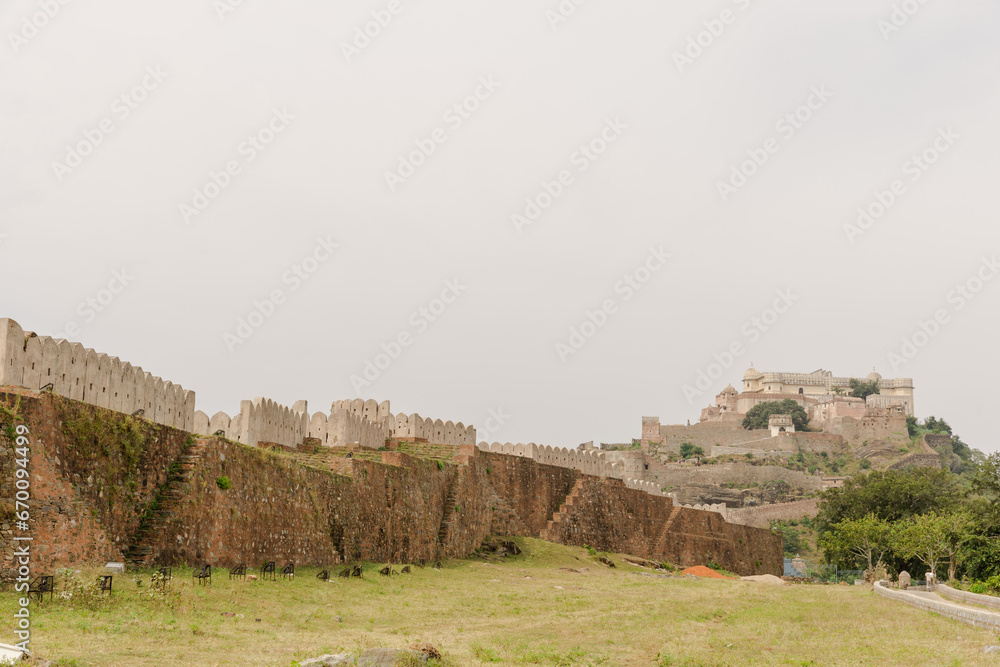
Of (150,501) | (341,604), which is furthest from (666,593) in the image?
(150,501)

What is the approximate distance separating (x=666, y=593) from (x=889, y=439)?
108 m

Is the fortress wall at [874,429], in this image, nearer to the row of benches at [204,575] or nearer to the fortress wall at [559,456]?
the fortress wall at [559,456]

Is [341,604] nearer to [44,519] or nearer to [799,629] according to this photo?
[44,519]

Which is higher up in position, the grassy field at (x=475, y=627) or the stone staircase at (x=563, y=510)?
the stone staircase at (x=563, y=510)

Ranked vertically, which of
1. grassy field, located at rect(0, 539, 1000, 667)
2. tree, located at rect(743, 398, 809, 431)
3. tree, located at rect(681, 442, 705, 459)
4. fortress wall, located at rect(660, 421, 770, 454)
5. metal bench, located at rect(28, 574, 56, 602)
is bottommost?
grassy field, located at rect(0, 539, 1000, 667)

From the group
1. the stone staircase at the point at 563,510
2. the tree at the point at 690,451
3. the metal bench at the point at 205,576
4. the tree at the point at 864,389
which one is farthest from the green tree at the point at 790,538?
the tree at the point at 864,389

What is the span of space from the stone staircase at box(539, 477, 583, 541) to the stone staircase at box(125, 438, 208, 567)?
20.0 m

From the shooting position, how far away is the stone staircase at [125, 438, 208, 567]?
45.1 ft

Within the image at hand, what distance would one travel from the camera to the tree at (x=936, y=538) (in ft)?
97.4

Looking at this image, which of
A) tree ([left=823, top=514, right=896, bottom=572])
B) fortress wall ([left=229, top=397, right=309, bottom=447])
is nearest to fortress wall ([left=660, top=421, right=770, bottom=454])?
tree ([left=823, top=514, right=896, bottom=572])

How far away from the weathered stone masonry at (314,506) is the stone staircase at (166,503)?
0.32ft

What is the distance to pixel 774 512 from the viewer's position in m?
83.4

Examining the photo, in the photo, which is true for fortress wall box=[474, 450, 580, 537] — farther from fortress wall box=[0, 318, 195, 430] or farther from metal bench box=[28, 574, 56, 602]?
metal bench box=[28, 574, 56, 602]

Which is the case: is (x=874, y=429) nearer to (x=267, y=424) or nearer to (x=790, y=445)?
(x=790, y=445)
